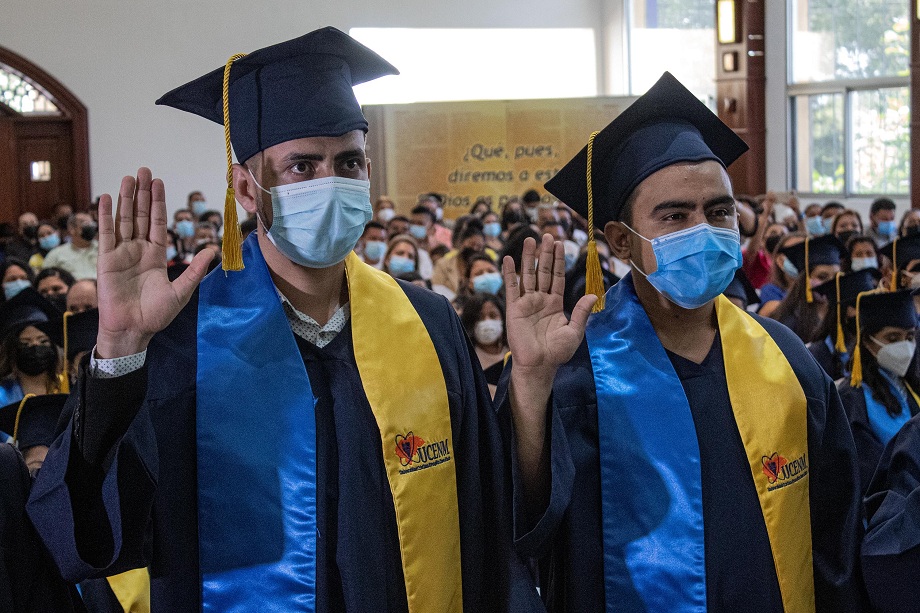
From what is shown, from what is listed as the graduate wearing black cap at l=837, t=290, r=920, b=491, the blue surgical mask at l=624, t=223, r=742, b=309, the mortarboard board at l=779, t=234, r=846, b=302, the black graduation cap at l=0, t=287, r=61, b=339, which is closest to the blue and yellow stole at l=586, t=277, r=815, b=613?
the blue surgical mask at l=624, t=223, r=742, b=309

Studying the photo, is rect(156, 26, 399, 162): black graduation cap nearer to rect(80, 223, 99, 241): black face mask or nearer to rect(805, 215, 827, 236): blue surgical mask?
rect(80, 223, 99, 241): black face mask

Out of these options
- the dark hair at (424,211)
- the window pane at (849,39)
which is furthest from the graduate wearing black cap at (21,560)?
the window pane at (849,39)

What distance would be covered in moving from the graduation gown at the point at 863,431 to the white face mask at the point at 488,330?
1.97m

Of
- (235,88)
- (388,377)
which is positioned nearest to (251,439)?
(388,377)

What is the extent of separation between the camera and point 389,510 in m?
2.25

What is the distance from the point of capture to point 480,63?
22.7m

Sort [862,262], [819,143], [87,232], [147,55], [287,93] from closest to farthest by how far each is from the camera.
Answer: [287,93] → [862,262] → [87,232] → [819,143] → [147,55]

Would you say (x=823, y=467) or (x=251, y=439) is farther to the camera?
(x=823, y=467)

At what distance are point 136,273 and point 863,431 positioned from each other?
3565 millimetres

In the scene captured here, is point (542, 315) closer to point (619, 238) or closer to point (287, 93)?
point (619, 238)

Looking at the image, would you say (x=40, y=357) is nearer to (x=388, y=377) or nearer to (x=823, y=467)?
(x=388, y=377)

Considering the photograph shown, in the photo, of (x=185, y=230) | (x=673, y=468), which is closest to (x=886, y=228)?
(x=185, y=230)

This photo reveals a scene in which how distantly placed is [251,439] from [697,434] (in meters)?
0.95

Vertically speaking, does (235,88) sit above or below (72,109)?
below
